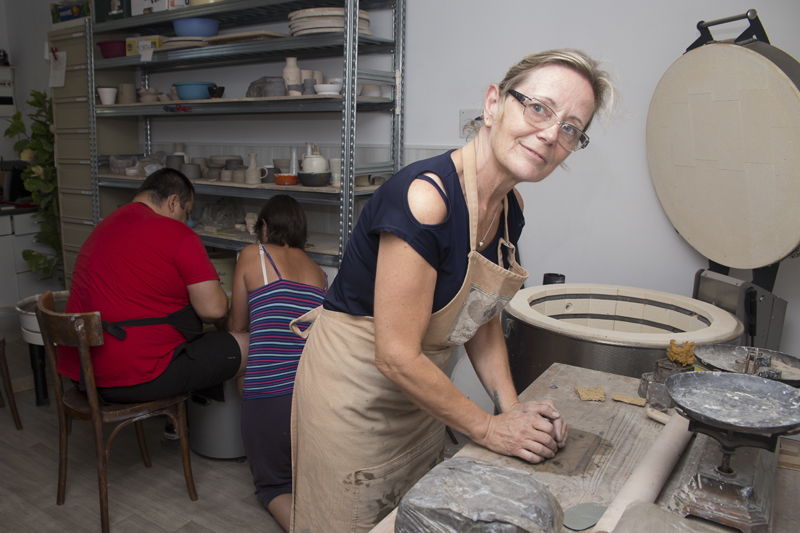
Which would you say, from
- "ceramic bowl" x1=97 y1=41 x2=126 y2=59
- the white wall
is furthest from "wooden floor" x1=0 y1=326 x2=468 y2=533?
the white wall

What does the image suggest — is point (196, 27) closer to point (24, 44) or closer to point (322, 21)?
point (322, 21)

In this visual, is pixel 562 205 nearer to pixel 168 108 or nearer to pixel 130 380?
pixel 130 380

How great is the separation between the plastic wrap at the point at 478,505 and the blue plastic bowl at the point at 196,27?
11.5 feet

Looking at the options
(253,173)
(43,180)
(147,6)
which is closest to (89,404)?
(253,173)

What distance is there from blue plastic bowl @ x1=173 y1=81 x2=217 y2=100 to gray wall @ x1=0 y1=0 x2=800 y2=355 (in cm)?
84

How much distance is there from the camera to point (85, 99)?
4.21 metres

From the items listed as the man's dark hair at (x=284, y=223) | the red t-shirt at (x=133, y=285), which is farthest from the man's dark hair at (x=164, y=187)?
the man's dark hair at (x=284, y=223)

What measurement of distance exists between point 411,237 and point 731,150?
Result: 4.96 ft

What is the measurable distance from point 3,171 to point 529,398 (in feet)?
17.7

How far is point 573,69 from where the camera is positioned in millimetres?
1049

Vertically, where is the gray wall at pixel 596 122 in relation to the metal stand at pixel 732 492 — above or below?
above

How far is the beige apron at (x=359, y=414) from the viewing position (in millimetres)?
1244

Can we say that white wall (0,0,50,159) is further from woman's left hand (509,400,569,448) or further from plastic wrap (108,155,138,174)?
woman's left hand (509,400,569,448)

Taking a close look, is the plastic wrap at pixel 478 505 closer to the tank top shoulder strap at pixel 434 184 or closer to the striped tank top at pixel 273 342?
the tank top shoulder strap at pixel 434 184
